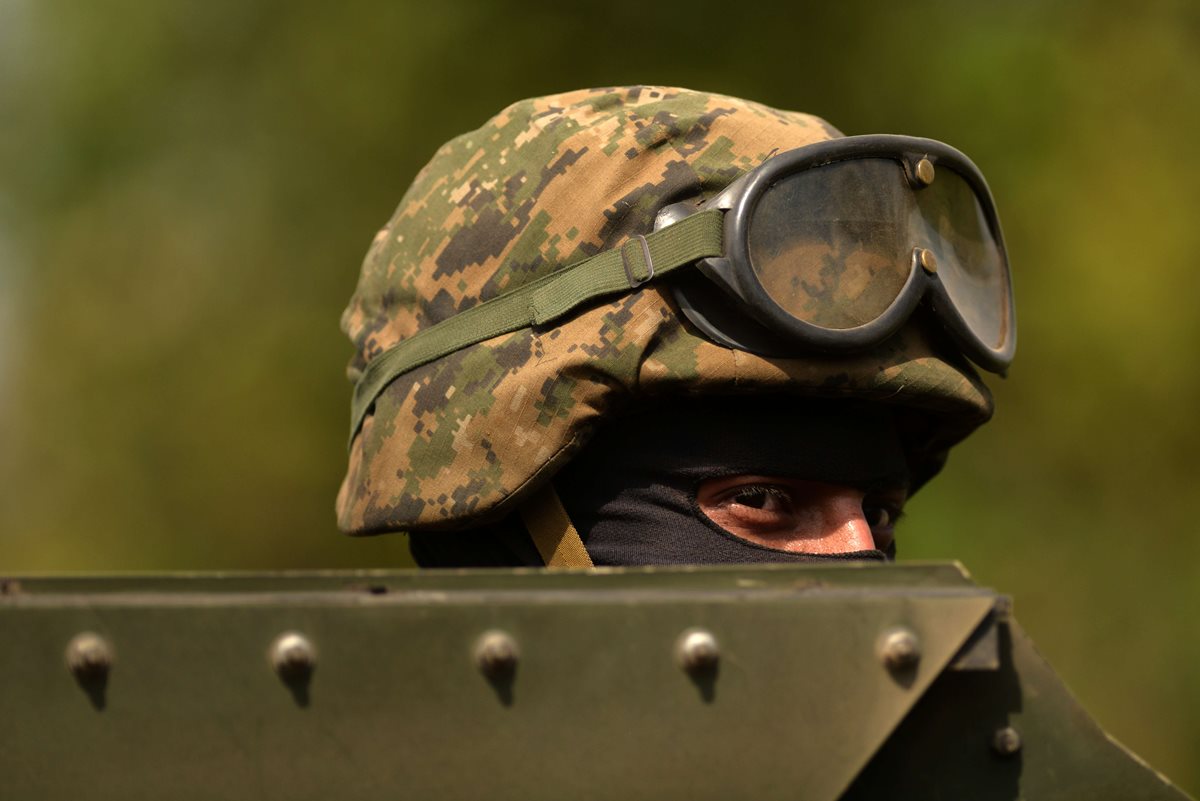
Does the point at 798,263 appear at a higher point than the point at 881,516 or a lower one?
higher

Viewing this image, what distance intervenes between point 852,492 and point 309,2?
4.68 metres

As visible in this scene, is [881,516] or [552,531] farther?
[881,516]

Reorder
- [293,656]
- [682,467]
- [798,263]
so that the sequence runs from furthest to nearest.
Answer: [682,467] → [798,263] → [293,656]

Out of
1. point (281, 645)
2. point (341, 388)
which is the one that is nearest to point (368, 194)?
point (341, 388)

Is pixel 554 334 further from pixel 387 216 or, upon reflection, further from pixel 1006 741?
pixel 387 216

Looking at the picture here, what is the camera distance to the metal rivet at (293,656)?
1.21m

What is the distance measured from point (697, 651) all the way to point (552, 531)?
0.83 metres

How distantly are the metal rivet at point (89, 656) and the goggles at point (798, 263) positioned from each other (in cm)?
89

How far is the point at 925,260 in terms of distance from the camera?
200cm

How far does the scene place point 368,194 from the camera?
19.8 ft

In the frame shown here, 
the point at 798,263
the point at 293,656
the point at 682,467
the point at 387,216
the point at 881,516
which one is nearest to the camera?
the point at 293,656

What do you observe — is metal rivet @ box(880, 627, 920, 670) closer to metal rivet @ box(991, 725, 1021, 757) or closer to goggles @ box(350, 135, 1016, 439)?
metal rivet @ box(991, 725, 1021, 757)

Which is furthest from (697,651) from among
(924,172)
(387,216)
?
(387,216)

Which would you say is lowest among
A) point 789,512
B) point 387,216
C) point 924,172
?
point 387,216
